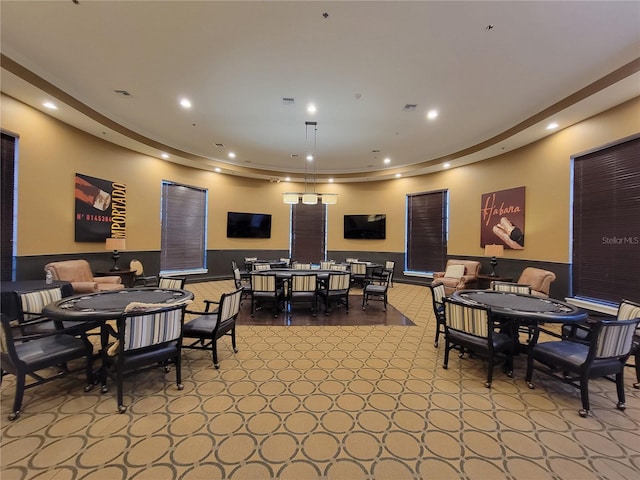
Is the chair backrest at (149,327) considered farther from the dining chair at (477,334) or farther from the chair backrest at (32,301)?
the dining chair at (477,334)

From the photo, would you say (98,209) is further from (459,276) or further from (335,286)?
(459,276)

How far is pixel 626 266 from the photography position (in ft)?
14.7

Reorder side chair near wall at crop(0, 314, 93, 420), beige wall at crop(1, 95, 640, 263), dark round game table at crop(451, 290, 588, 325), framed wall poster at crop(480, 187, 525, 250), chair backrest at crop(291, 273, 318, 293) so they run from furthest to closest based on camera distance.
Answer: framed wall poster at crop(480, 187, 525, 250), chair backrest at crop(291, 273, 318, 293), beige wall at crop(1, 95, 640, 263), dark round game table at crop(451, 290, 588, 325), side chair near wall at crop(0, 314, 93, 420)

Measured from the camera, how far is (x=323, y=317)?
552cm

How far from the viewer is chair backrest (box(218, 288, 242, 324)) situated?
321 centimetres

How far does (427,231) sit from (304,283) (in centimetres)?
582

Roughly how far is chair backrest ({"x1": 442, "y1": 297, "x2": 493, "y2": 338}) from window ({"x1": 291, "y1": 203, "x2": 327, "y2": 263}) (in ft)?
25.4

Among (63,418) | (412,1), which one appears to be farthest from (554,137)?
(63,418)

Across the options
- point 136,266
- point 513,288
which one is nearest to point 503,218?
point 513,288

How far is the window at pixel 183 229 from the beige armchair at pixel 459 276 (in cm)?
753

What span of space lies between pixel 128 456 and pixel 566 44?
6.25 m

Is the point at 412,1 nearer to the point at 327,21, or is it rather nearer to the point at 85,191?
the point at 327,21

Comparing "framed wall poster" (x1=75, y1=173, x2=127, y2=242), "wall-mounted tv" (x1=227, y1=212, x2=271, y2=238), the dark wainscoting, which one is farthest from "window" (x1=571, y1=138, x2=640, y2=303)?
"framed wall poster" (x1=75, y1=173, x2=127, y2=242)

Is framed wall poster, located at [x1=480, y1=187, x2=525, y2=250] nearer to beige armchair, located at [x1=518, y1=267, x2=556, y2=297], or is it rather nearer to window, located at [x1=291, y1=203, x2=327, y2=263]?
beige armchair, located at [x1=518, y1=267, x2=556, y2=297]
